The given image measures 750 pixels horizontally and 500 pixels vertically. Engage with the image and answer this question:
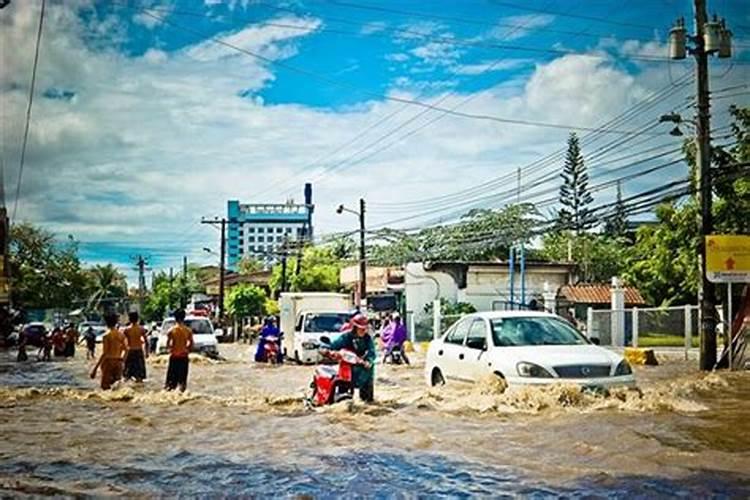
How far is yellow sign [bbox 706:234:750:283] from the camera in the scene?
22.0 meters

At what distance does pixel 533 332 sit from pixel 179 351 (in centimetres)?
674

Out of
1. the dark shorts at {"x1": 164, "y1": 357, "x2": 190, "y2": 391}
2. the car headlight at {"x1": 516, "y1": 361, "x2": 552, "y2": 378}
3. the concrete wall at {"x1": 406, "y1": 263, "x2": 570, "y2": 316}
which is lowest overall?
the dark shorts at {"x1": 164, "y1": 357, "x2": 190, "y2": 391}

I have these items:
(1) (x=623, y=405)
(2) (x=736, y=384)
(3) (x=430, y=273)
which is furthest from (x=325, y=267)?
(1) (x=623, y=405)

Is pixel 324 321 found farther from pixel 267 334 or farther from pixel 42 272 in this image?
pixel 42 272

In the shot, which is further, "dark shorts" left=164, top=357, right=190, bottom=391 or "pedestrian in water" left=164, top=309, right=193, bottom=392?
"dark shorts" left=164, top=357, right=190, bottom=391

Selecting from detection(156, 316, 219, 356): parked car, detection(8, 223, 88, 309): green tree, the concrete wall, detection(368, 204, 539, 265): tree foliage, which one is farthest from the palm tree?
detection(156, 316, 219, 356): parked car

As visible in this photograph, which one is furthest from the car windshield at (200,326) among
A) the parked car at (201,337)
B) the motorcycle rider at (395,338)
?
the motorcycle rider at (395,338)

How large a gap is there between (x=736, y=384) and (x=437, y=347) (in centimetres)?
642

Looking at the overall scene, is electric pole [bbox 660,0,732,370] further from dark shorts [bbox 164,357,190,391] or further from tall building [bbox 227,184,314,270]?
tall building [bbox 227,184,314,270]

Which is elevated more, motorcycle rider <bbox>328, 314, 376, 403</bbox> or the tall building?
the tall building

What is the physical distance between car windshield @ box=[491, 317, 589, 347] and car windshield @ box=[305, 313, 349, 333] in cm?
1487

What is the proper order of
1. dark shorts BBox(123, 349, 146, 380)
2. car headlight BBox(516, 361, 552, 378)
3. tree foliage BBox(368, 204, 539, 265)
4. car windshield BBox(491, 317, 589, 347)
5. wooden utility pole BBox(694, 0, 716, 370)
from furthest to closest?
1. tree foliage BBox(368, 204, 539, 265)
2. wooden utility pole BBox(694, 0, 716, 370)
3. dark shorts BBox(123, 349, 146, 380)
4. car windshield BBox(491, 317, 589, 347)
5. car headlight BBox(516, 361, 552, 378)

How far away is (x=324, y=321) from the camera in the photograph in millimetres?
29625

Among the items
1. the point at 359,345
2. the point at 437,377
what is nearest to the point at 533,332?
the point at 437,377
